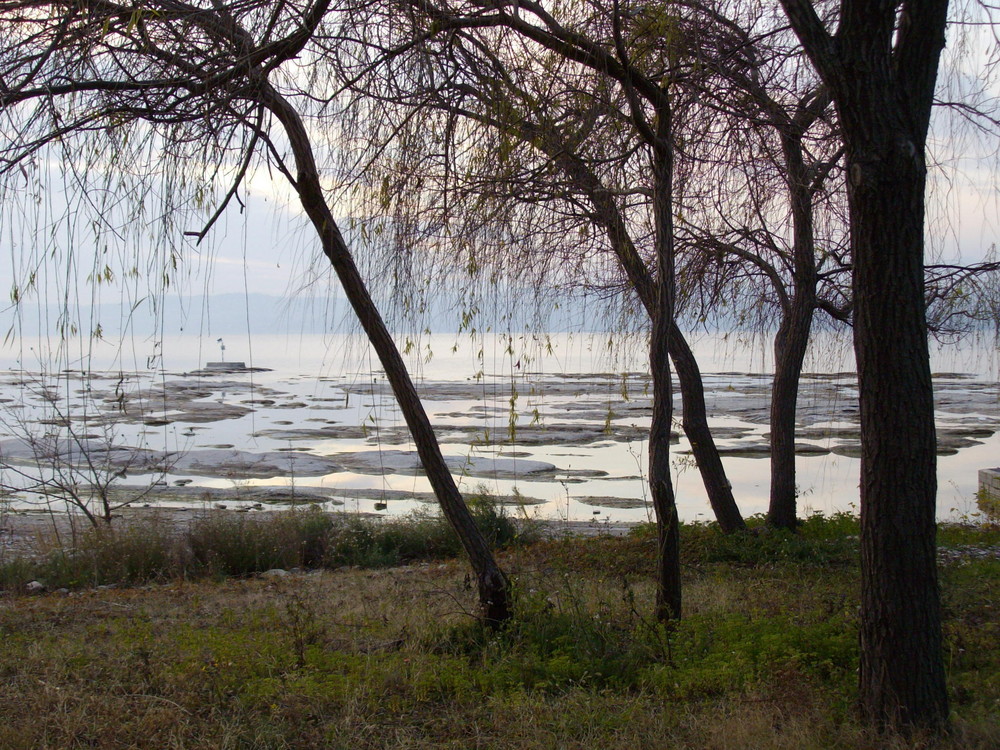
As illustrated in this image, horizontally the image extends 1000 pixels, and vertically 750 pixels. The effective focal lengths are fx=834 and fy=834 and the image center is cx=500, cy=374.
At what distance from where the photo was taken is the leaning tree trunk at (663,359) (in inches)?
191

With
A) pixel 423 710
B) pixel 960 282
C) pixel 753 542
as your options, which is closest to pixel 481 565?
pixel 423 710

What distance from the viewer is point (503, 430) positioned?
19.6 m

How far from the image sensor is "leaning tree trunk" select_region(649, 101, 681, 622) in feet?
16.0

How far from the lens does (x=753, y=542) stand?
27.8ft

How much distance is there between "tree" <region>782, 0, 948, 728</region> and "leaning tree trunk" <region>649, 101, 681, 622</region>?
4.61ft

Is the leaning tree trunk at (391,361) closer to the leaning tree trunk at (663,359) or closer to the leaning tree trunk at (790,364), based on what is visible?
the leaning tree trunk at (663,359)

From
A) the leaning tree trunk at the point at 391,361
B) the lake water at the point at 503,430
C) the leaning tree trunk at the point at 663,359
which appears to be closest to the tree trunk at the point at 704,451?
the lake water at the point at 503,430

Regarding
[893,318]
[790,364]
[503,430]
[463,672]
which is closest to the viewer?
[893,318]

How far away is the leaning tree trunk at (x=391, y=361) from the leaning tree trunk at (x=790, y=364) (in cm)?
493

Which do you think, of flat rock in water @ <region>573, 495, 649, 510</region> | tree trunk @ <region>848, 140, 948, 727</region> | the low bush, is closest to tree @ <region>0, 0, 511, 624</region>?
tree trunk @ <region>848, 140, 948, 727</region>

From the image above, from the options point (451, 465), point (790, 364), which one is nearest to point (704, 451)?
point (790, 364)

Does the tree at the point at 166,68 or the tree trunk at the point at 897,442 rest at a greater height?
the tree at the point at 166,68

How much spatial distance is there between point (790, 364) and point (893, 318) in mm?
5747

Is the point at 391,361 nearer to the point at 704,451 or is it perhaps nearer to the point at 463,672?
the point at 463,672
